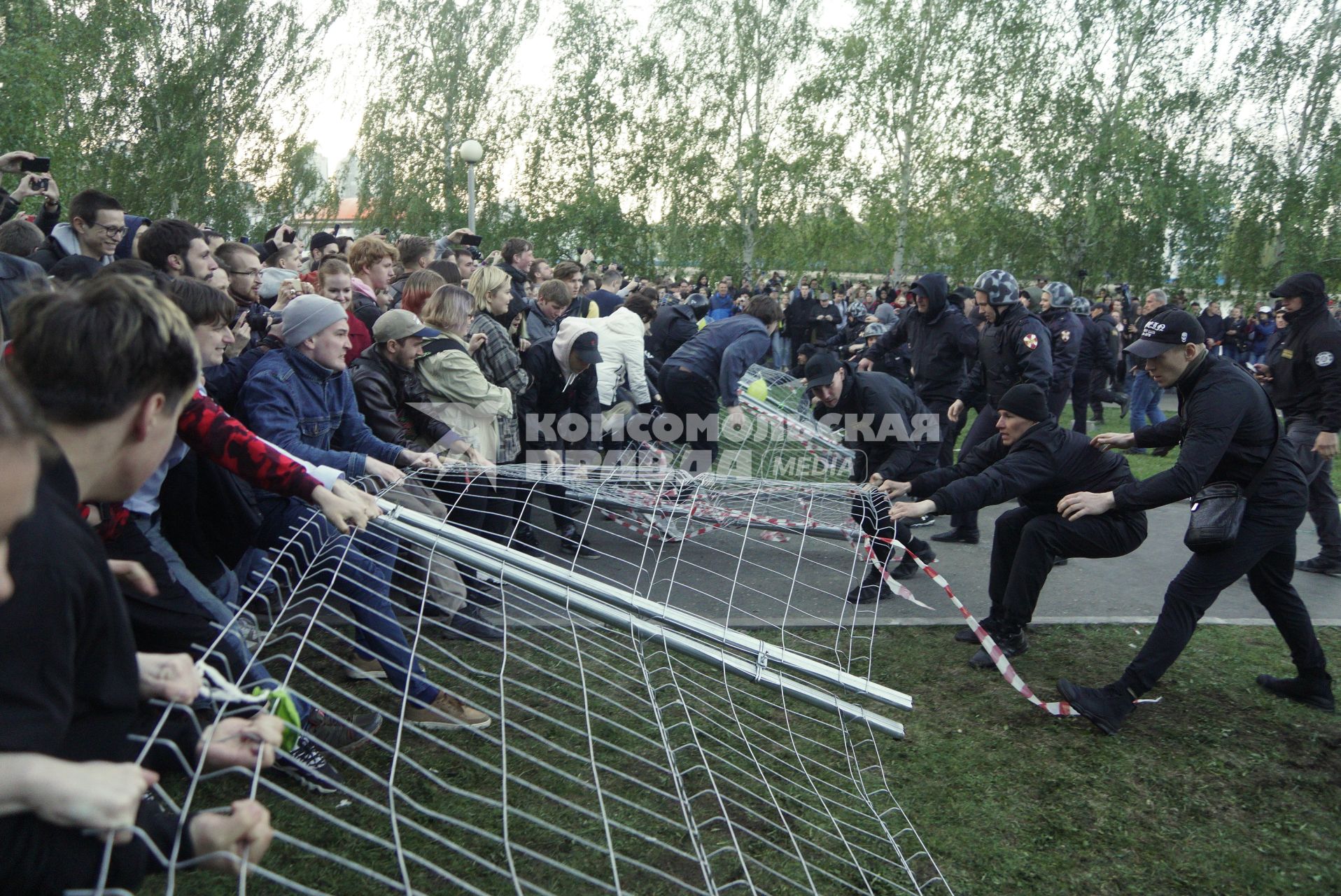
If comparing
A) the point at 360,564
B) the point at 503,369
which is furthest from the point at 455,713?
the point at 503,369

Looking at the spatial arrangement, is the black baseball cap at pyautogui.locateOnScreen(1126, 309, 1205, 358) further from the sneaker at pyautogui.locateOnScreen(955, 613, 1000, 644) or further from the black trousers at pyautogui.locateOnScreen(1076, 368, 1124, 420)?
the black trousers at pyautogui.locateOnScreen(1076, 368, 1124, 420)

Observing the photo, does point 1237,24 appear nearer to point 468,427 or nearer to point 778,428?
point 778,428

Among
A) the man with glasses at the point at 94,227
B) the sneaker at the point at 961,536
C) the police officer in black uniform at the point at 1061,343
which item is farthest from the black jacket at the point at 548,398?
the police officer in black uniform at the point at 1061,343

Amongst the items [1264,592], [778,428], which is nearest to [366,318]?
[778,428]

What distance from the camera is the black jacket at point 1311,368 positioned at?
625 cm

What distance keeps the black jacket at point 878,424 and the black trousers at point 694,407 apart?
5.80ft

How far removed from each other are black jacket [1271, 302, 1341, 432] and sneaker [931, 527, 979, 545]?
2303 millimetres

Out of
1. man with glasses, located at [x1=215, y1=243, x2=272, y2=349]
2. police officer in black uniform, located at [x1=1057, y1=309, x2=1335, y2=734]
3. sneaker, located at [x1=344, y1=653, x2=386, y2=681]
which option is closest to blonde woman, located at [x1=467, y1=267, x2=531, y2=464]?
man with glasses, located at [x1=215, y1=243, x2=272, y2=349]

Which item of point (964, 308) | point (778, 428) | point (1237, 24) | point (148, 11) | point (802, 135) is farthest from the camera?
point (802, 135)

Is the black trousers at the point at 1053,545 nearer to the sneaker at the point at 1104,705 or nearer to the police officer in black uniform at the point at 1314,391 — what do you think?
the sneaker at the point at 1104,705

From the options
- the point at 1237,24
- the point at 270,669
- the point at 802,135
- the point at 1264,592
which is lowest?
the point at 270,669

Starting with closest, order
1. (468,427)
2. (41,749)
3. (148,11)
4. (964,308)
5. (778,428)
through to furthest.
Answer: (41,749) → (468,427) → (778,428) → (964,308) → (148,11)

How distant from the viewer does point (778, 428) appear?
896cm

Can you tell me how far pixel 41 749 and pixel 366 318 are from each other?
5110 mm
